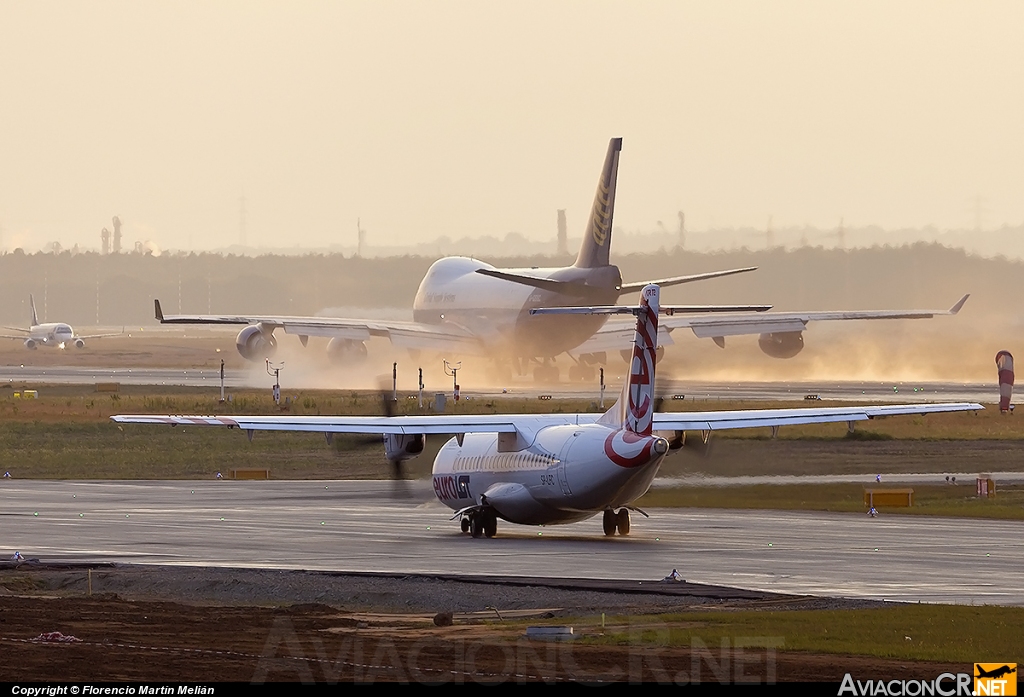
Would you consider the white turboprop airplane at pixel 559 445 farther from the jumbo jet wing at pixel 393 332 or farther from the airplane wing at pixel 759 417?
the jumbo jet wing at pixel 393 332

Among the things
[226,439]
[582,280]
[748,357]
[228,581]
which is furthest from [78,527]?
[748,357]

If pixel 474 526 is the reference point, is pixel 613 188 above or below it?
above

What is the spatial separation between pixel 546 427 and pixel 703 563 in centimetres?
703

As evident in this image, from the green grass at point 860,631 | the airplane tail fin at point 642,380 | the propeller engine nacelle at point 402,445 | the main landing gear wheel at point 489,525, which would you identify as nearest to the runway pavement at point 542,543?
the main landing gear wheel at point 489,525

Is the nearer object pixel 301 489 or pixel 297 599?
pixel 297 599

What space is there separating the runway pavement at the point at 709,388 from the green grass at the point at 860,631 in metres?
52.1

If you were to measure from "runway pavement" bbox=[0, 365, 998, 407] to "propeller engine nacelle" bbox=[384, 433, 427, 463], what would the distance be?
127ft

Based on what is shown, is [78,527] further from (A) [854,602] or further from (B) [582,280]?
(B) [582,280]

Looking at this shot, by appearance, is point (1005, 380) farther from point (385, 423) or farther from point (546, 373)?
point (385, 423)

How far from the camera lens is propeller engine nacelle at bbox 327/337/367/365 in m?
94.5

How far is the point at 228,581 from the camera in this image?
89.6 ft

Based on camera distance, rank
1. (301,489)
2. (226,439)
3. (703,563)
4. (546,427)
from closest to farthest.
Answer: (703,563) → (546,427) → (301,489) → (226,439)

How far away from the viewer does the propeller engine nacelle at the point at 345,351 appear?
94500 mm

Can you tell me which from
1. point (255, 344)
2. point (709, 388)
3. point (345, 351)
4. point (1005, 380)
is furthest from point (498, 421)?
point (345, 351)
